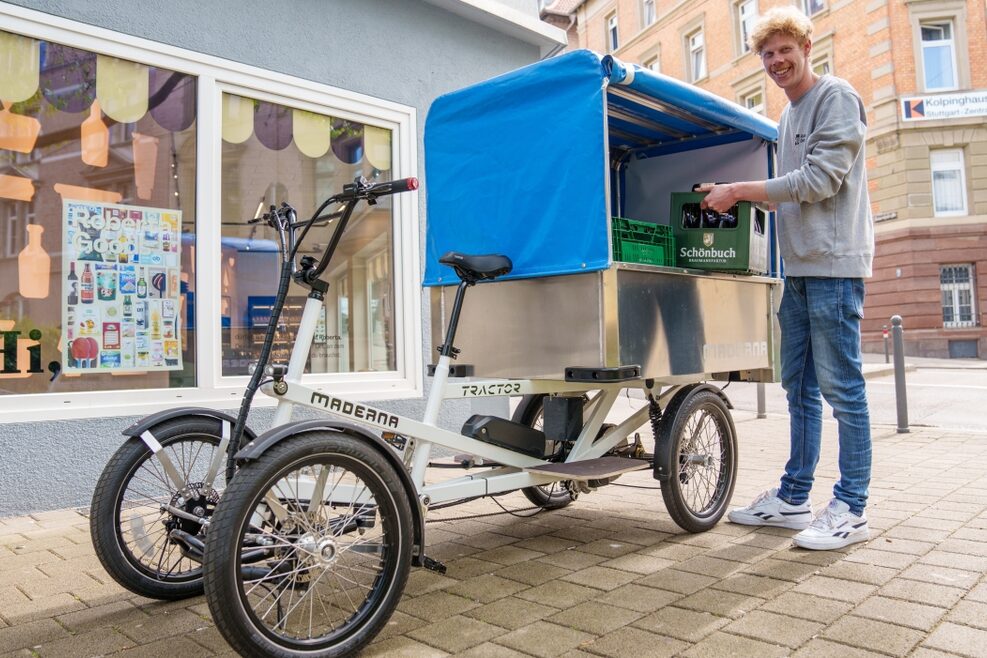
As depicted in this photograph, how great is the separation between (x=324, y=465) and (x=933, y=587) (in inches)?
90.2

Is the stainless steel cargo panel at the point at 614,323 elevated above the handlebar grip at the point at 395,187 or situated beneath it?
situated beneath

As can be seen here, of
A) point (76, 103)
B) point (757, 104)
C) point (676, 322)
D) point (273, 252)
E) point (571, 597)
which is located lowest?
point (571, 597)

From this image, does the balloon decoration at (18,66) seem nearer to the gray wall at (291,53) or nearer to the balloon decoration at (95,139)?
the gray wall at (291,53)

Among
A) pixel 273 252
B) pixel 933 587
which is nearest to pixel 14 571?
pixel 273 252

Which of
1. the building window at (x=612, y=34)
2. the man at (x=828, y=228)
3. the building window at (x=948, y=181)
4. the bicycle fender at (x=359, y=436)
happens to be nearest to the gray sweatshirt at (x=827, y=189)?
the man at (x=828, y=228)

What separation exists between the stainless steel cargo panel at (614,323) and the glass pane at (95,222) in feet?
7.19

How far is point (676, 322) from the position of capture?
147 inches

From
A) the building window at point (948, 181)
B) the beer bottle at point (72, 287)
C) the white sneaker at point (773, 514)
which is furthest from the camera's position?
the building window at point (948, 181)

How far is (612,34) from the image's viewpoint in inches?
1320

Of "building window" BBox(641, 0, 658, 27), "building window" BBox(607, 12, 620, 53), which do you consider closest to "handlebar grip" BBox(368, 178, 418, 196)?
"building window" BBox(641, 0, 658, 27)

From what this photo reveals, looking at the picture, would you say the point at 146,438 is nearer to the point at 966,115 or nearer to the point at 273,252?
the point at 273,252

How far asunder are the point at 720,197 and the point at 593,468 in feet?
4.69

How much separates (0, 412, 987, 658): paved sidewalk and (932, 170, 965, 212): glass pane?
21.2 metres

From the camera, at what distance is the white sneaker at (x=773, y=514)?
3.86 metres
